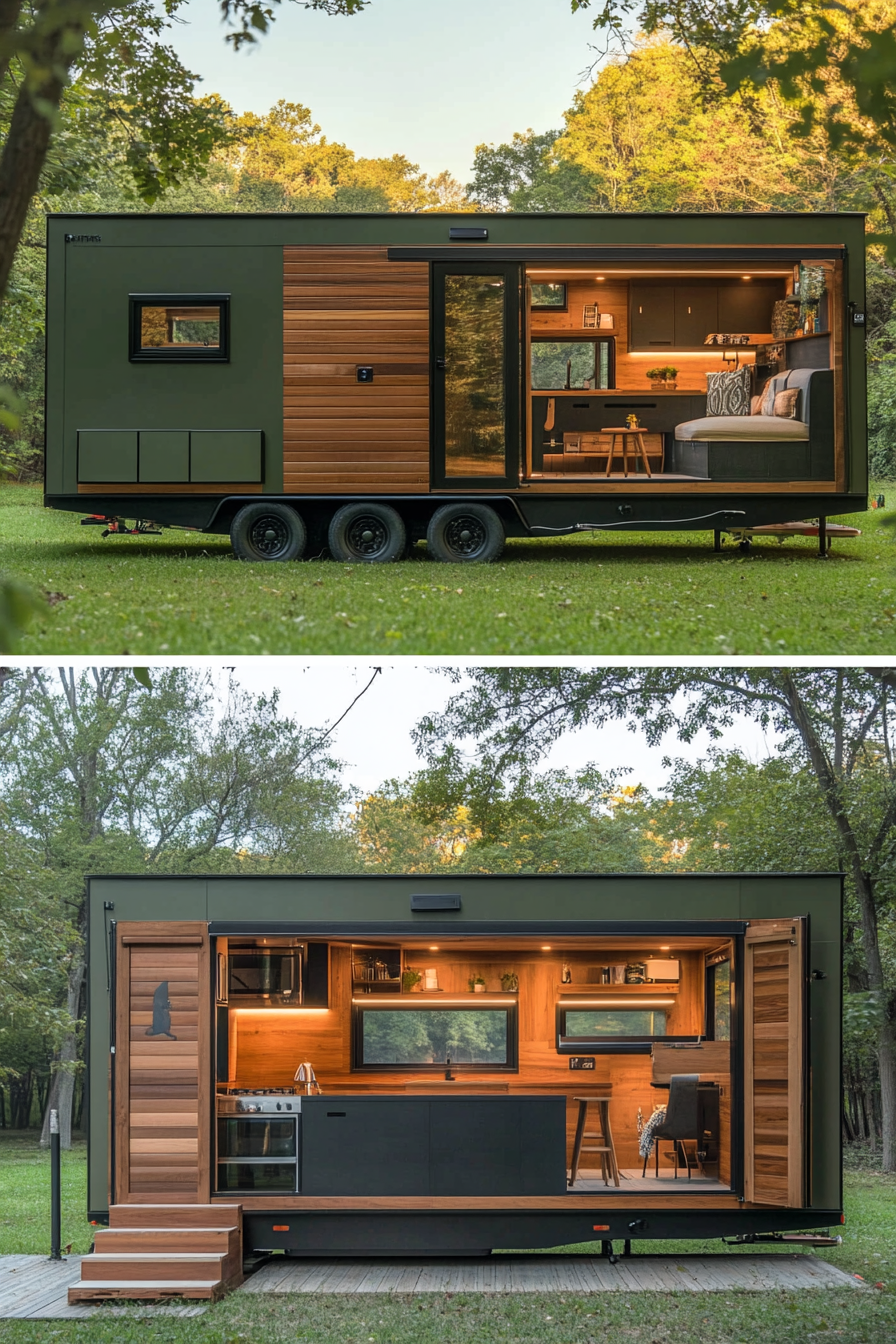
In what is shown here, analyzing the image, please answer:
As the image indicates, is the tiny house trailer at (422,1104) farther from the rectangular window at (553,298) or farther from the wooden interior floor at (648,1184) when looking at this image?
the rectangular window at (553,298)

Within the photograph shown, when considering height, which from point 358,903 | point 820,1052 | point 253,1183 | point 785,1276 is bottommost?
point 785,1276

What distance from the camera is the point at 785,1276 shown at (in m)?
8.20

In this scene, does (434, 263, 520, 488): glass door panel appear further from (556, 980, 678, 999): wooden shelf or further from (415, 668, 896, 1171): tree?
(415, 668, 896, 1171): tree

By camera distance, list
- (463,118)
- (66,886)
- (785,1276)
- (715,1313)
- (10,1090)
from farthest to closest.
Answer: (10,1090), (463,118), (66,886), (785,1276), (715,1313)

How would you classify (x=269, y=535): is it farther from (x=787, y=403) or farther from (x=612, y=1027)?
(x=612, y=1027)

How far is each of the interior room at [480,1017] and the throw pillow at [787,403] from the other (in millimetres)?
4529

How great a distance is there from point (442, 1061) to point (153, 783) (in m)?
14.2

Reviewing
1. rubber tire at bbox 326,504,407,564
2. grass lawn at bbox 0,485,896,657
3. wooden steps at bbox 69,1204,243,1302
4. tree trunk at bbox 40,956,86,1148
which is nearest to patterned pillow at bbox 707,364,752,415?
grass lawn at bbox 0,485,896,657

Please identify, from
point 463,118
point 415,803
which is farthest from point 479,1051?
point 463,118

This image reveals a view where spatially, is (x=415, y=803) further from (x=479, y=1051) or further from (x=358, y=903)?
(x=358, y=903)

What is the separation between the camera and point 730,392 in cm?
1242

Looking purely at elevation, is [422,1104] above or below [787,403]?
below

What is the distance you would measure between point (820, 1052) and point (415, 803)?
13.8 m

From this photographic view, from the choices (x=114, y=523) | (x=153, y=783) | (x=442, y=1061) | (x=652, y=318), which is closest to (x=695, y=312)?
(x=652, y=318)
